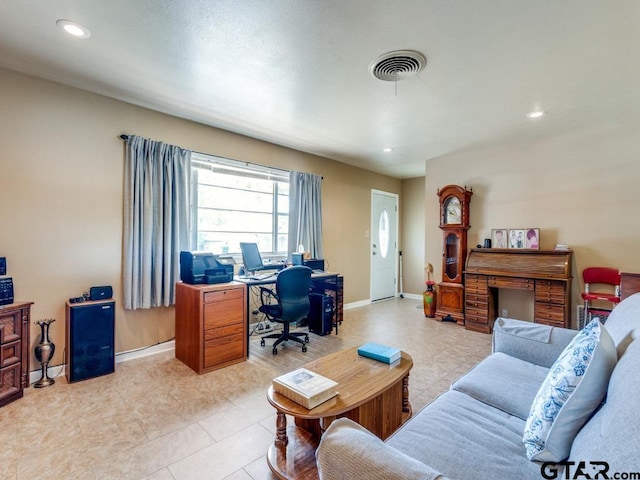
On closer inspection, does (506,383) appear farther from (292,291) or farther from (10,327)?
(10,327)

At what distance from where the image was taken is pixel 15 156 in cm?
257

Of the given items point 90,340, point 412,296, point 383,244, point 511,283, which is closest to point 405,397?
point 90,340

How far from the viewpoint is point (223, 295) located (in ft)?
9.81

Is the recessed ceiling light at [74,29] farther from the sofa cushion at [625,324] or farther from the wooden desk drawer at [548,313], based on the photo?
the wooden desk drawer at [548,313]

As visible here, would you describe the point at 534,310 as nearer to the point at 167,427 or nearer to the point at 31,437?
the point at 167,427

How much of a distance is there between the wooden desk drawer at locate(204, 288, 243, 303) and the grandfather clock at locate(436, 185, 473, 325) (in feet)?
10.7

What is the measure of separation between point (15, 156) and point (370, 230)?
507cm

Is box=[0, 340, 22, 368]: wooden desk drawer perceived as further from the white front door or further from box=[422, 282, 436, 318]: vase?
the white front door

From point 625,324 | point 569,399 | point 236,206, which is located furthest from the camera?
point 236,206

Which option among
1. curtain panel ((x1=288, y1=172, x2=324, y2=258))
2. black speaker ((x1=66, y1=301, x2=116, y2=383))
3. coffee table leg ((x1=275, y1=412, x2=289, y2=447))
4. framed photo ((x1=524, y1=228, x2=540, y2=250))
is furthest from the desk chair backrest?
framed photo ((x1=524, y1=228, x2=540, y2=250))

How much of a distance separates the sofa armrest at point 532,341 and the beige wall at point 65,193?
3.30 metres

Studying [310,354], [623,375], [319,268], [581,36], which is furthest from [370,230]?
[623,375]

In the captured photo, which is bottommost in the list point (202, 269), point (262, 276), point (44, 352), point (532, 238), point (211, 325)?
point (44, 352)

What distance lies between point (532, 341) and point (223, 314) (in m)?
2.57
